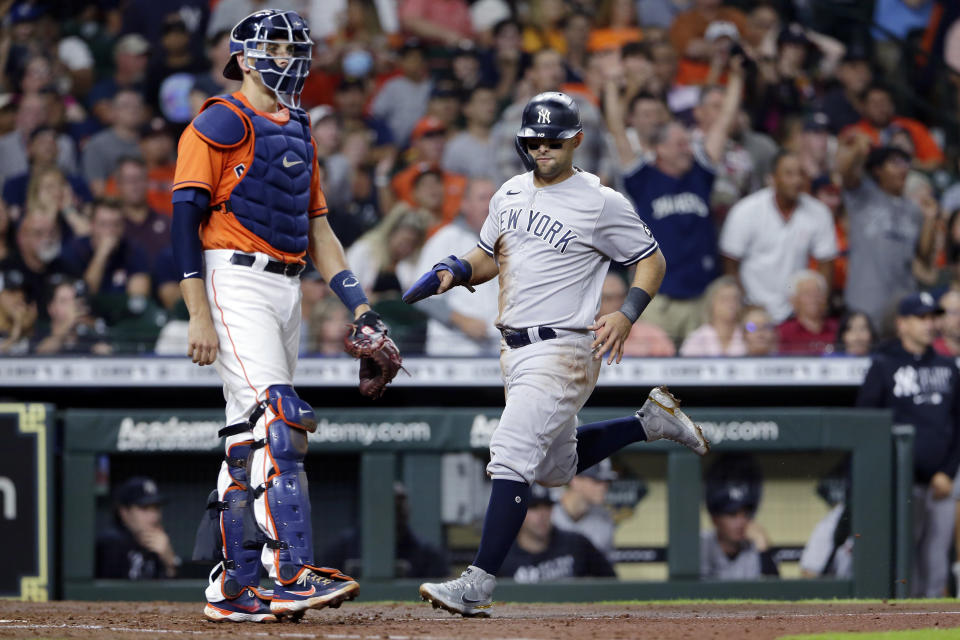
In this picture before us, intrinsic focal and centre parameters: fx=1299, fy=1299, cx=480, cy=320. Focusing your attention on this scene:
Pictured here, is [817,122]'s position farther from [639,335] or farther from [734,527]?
[734,527]

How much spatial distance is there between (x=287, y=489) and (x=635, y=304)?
1.31 metres

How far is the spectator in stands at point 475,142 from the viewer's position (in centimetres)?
884

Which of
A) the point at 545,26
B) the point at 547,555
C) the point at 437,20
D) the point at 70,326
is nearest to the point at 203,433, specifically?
the point at 70,326

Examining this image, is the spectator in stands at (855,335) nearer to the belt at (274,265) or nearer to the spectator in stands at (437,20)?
the spectator in stands at (437,20)

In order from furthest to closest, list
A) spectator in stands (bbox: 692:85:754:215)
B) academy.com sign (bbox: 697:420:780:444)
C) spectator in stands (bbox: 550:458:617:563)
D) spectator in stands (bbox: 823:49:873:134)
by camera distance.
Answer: spectator in stands (bbox: 823:49:873:134), spectator in stands (bbox: 692:85:754:215), academy.com sign (bbox: 697:420:780:444), spectator in stands (bbox: 550:458:617:563)

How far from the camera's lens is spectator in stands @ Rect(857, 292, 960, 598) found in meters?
7.05

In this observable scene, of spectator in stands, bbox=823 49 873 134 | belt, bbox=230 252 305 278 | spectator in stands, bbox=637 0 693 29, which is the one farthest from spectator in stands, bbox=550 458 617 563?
spectator in stands, bbox=637 0 693 29

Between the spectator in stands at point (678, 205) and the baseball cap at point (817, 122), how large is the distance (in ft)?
2.13

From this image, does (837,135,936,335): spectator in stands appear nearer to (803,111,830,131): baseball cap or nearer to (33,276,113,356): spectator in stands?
(803,111,830,131): baseball cap

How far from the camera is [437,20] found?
384 inches

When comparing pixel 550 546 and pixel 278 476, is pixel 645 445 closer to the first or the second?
pixel 550 546

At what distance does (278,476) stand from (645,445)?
3167 mm

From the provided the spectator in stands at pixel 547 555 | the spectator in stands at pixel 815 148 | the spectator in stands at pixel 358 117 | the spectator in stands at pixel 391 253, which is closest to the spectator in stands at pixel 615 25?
the spectator in stands at pixel 815 148

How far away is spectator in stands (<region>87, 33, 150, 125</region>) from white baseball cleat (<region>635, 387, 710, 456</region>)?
5.50m
